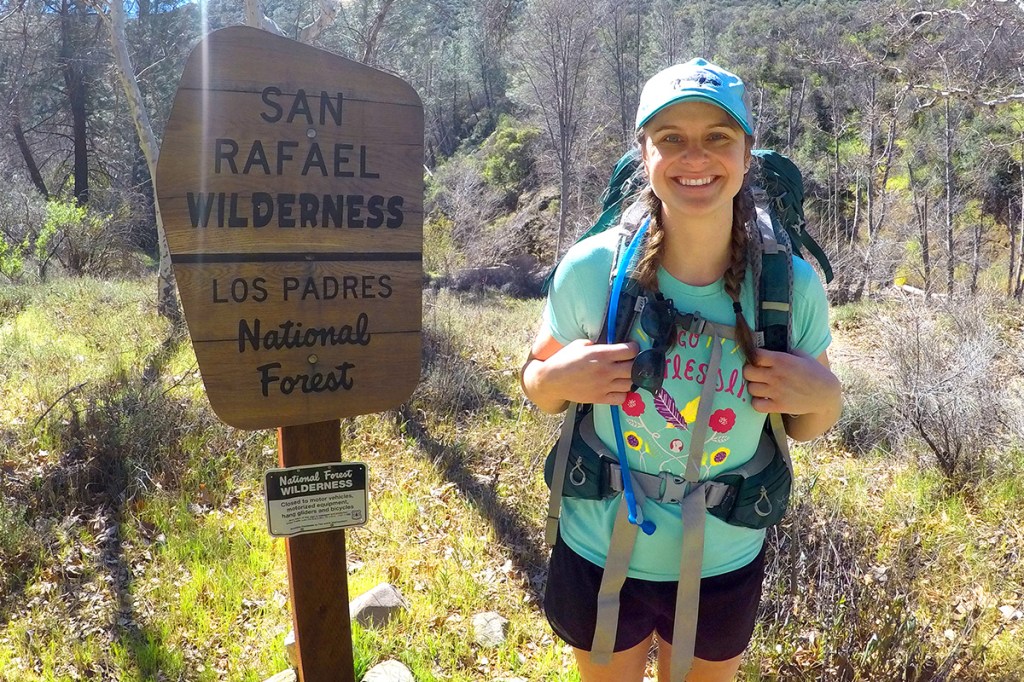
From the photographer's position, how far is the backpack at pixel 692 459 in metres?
1.38

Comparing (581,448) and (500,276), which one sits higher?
(581,448)

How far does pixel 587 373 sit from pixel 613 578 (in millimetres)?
441

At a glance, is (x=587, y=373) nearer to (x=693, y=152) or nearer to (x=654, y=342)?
(x=654, y=342)

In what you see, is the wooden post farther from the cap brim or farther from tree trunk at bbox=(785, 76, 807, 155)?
tree trunk at bbox=(785, 76, 807, 155)

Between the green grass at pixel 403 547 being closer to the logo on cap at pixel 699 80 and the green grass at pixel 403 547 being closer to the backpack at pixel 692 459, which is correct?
the backpack at pixel 692 459

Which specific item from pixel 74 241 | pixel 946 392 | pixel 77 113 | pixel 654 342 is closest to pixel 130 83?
pixel 74 241

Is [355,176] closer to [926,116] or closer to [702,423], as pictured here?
[702,423]

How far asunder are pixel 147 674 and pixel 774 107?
2187 cm

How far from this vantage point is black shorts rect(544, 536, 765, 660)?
1503mm

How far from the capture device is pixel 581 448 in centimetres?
152

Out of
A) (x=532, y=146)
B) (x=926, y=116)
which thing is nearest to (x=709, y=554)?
(x=926, y=116)

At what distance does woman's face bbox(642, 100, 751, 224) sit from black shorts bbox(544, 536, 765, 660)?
31.2 inches

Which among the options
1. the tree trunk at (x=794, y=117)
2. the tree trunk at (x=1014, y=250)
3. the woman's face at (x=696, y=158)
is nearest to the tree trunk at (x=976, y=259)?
the tree trunk at (x=1014, y=250)

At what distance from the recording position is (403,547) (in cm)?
342
